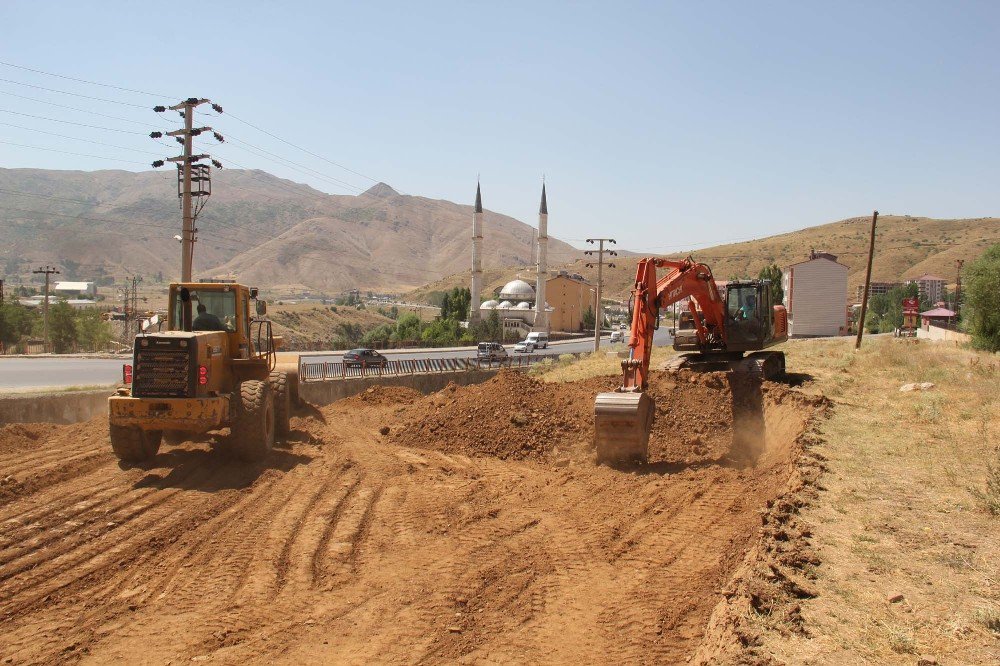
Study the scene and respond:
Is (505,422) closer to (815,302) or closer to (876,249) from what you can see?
(815,302)

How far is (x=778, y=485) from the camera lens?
35.0 feet

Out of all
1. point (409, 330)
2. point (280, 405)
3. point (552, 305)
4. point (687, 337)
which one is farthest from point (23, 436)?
point (552, 305)

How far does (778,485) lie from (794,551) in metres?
3.39

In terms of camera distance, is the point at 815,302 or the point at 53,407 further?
the point at 815,302

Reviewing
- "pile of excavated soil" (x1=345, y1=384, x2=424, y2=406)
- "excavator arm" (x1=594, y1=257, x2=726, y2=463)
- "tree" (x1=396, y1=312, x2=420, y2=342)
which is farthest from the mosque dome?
"excavator arm" (x1=594, y1=257, x2=726, y2=463)

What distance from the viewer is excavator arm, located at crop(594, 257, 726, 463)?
12.6 meters

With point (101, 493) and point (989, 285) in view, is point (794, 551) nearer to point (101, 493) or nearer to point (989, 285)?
point (101, 493)

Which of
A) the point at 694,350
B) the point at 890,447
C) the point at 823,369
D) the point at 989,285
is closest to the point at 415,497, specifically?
the point at 890,447

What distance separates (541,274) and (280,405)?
7231 cm

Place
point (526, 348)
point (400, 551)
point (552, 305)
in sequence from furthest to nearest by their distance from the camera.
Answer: point (552, 305) → point (526, 348) → point (400, 551)

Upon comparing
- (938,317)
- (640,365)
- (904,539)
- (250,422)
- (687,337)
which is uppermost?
(938,317)

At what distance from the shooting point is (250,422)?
42.6 feet

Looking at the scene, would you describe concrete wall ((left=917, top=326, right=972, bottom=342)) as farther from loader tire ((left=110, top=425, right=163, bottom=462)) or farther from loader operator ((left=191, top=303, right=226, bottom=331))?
loader tire ((left=110, top=425, right=163, bottom=462))

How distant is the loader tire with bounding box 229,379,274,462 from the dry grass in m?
8.70
